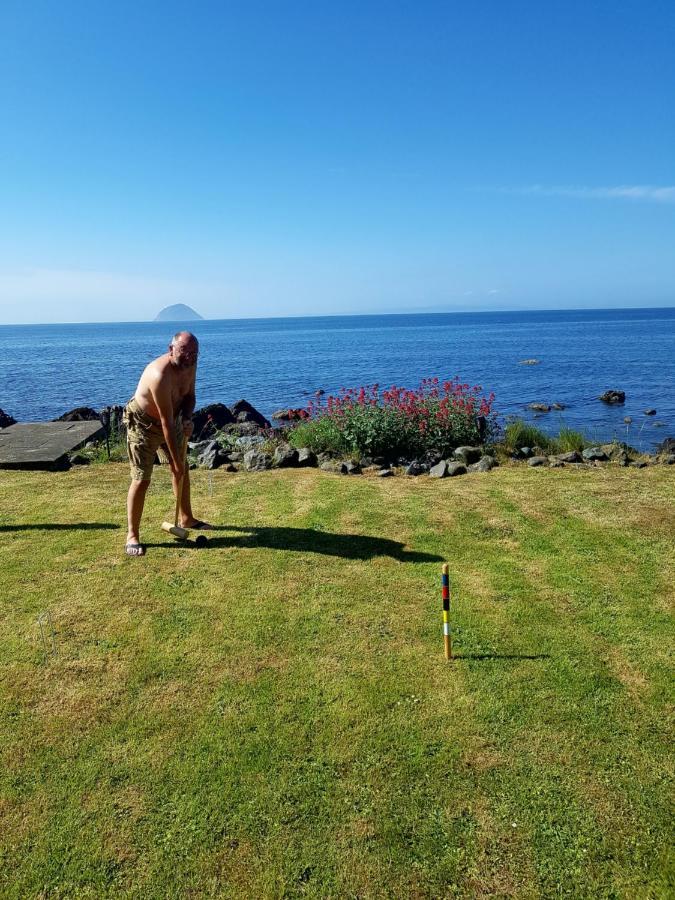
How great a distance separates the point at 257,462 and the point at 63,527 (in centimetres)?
423

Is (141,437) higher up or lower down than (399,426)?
higher up

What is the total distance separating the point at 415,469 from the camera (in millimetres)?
11078

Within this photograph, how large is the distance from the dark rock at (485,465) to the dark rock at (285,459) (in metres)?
3.31

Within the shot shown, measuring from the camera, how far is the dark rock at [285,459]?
37.8 ft

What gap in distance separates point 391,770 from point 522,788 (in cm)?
77

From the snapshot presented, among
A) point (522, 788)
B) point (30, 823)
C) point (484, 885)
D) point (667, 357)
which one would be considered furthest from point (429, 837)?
point (667, 357)

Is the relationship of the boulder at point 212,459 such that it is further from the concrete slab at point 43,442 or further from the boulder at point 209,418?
the boulder at point 209,418

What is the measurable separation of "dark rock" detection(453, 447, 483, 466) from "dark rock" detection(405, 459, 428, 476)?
33.4 inches

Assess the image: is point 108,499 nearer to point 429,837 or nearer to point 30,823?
point 30,823

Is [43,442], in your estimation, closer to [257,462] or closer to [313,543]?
[257,462]

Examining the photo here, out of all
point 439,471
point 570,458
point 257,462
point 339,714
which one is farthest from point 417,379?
point 339,714

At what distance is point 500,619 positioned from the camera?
17.6 ft

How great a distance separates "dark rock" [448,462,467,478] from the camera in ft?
35.2

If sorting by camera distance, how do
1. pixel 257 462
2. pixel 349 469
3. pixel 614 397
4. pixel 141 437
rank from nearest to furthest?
1. pixel 141 437
2. pixel 349 469
3. pixel 257 462
4. pixel 614 397
